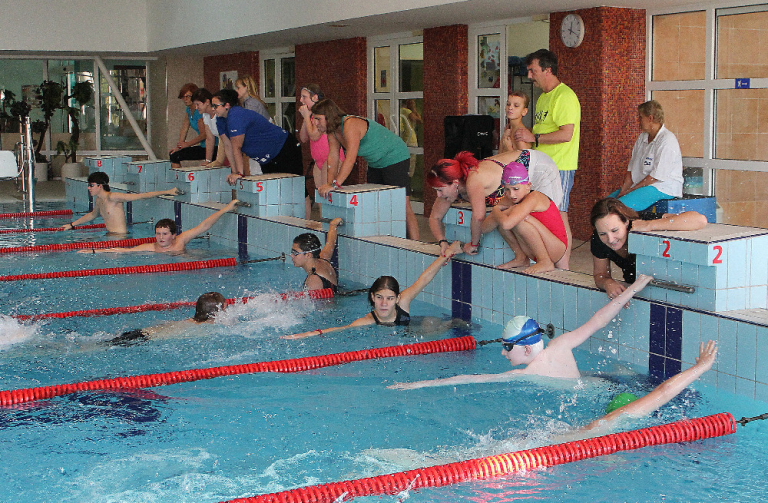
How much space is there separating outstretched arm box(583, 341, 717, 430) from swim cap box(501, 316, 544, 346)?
0.48m

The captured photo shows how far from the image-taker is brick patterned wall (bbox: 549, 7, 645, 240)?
8.38 metres

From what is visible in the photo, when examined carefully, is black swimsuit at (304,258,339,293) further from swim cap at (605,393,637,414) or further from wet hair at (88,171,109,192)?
wet hair at (88,171,109,192)

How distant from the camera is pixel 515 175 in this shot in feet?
17.1

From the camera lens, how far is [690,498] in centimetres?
325

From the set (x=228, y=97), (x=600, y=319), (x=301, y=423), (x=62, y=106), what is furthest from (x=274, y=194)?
(x=62, y=106)

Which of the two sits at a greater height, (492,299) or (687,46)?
(687,46)

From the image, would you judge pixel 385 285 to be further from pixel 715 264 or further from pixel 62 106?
pixel 62 106

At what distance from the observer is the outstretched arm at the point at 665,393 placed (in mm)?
3613

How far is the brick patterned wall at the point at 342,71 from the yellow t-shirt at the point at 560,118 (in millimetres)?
5265

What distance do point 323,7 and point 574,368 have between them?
285 inches

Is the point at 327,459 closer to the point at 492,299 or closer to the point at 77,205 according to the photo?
the point at 492,299

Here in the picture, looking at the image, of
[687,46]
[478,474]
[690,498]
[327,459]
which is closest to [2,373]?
[327,459]

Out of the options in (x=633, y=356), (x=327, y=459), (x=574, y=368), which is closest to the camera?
(x=327, y=459)

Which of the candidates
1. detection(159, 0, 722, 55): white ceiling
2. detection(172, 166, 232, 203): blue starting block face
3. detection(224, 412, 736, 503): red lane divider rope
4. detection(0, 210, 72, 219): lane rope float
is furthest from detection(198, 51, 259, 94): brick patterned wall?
detection(224, 412, 736, 503): red lane divider rope
